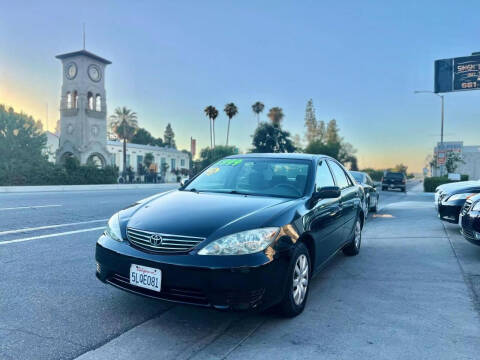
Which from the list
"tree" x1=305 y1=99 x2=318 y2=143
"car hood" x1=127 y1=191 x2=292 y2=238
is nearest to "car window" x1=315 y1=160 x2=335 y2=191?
"car hood" x1=127 y1=191 x2=292 y2=238

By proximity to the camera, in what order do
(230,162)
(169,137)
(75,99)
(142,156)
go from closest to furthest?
(230,162) → (75,99) → (142,156) → (169,137)

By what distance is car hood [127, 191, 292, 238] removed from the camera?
10.4 feet

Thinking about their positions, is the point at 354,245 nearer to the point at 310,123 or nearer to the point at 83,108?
the point at 83,108

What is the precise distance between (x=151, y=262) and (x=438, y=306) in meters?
2.85

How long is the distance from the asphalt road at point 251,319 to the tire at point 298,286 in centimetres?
11

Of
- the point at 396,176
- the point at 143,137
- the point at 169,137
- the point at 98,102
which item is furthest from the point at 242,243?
the point at 169,137

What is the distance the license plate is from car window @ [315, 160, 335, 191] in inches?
81.3

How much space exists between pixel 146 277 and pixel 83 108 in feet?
151

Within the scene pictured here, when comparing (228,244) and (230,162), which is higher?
(230,162)

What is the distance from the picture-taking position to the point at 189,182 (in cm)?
491

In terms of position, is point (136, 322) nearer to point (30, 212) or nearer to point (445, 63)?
point (30, 212)

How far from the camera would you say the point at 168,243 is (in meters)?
3.08

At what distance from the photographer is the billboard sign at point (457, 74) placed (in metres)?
23.0

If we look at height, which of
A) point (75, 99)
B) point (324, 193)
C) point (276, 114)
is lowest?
point (324, 193)
